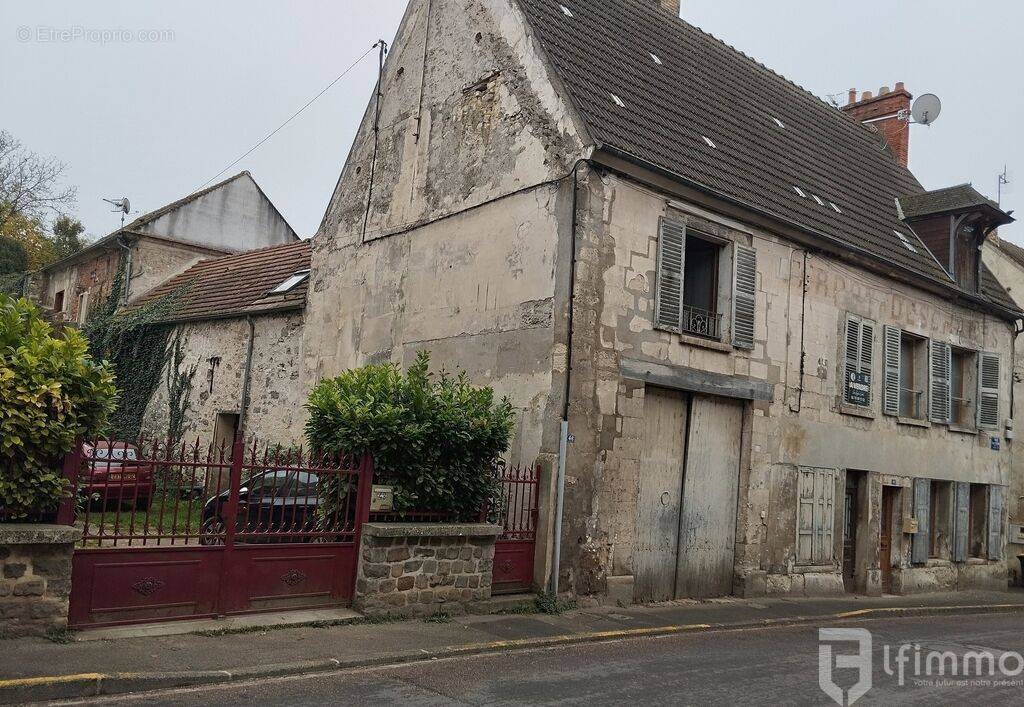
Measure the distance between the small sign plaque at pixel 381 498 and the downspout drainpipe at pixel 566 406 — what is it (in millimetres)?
2200

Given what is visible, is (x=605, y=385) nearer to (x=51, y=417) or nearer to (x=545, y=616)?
(x=545, y=616)

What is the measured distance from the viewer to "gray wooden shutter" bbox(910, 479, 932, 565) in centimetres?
1583

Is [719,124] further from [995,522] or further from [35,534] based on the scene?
[35,534]

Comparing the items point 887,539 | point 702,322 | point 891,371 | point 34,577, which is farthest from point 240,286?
point 887,539

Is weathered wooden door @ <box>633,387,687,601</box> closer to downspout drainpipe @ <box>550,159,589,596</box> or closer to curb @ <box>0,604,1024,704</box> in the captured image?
curb @ <box>0,604,1024,704</box>

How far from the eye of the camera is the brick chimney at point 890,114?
70.8ft

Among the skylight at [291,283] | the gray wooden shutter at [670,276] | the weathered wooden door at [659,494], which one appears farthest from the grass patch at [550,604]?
the skylight at [291,283]

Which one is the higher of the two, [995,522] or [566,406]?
[566,406]

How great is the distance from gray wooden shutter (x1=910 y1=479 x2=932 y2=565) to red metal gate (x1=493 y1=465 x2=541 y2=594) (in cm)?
864

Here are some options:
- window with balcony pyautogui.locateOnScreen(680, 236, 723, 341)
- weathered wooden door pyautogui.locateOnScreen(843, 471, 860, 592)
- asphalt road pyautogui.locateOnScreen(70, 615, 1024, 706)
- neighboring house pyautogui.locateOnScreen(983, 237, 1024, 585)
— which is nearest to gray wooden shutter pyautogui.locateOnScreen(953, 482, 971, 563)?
neighboring house pyautogui.locateOnScreen(983, 237, 1024, 585)

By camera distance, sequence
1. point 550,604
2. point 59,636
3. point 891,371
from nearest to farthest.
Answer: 1. point 59,636
2. point 550,604
3. point 891,371

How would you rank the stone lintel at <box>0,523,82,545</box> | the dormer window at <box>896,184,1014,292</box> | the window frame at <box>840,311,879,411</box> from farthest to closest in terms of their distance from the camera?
1. the dormer window at <box>896,184,1014,292</box>
2. the window frame at <box>840,311,879,411</box>
3. the stone lintel at <box>0,523,82,545</box>

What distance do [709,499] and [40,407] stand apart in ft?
28.6

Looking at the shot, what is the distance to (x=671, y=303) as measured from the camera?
12.0 m
